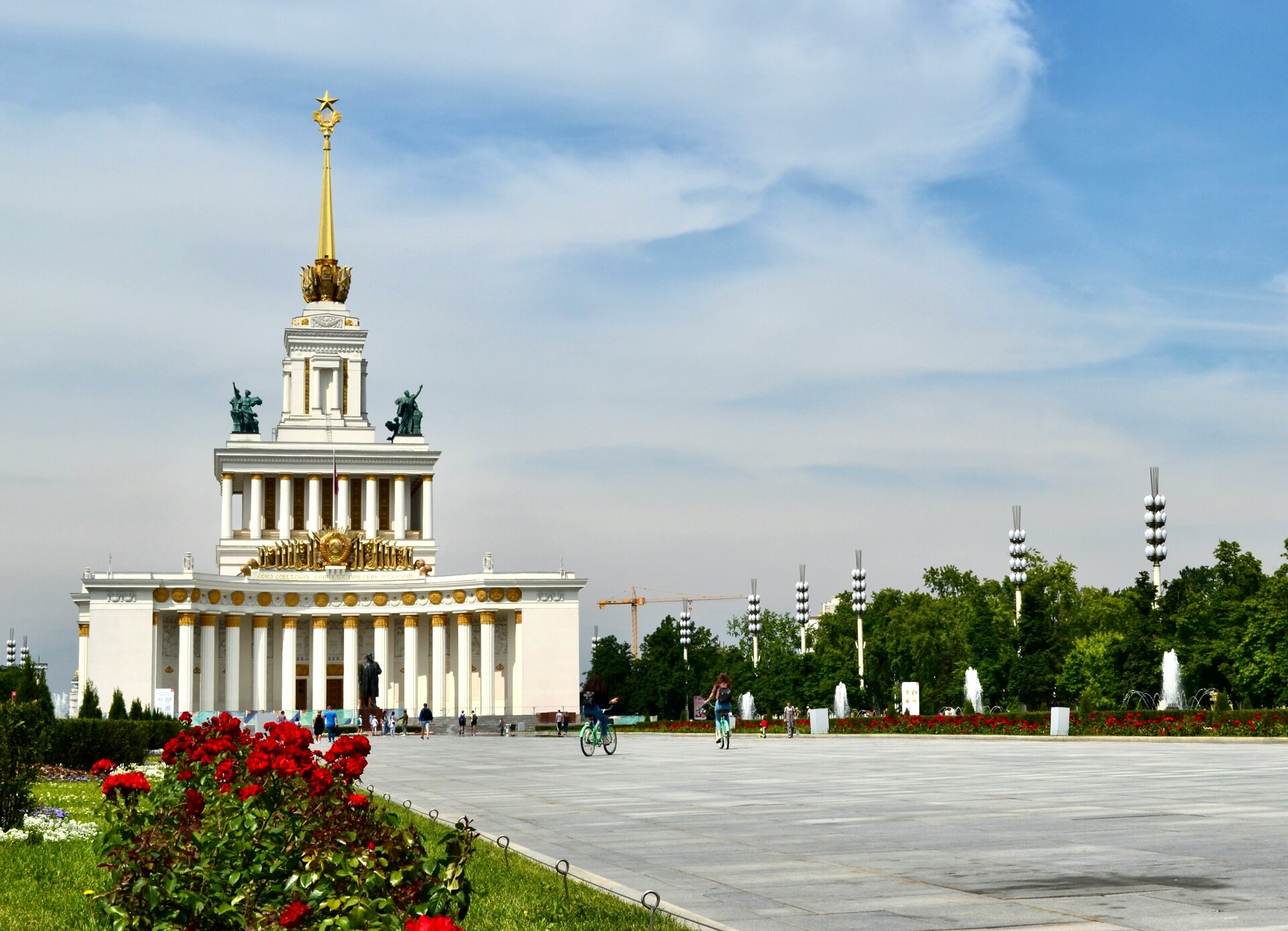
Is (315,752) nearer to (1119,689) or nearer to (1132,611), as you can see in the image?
(1119,689)

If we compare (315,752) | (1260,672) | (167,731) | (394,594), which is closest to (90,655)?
(394,594)


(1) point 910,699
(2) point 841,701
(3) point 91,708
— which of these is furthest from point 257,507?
(3) point 91,708

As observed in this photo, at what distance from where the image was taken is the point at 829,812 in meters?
18.7

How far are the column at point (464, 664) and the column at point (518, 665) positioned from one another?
2.75 meters

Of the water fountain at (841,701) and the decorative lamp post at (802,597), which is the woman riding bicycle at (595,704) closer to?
the water fountain at (841,701)

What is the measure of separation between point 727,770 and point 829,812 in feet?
36.1

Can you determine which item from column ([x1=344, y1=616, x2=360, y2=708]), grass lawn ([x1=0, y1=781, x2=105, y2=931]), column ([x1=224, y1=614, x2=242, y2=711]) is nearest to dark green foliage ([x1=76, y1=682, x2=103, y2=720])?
grass lawn ([x1=0, y1=781, x2=105, y2=931])

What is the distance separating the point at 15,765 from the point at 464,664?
76.1 m

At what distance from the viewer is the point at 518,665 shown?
94.1m

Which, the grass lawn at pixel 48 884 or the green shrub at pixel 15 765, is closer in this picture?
the grass lawn at pixel 48 884

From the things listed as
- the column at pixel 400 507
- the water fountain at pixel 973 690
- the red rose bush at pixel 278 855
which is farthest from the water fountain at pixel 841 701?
the red rose bush at pixel 278 855

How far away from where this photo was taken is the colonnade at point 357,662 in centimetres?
9375

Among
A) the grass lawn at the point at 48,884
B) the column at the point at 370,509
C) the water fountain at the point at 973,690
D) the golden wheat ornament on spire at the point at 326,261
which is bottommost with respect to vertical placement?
the water fountain at the point at 973,690

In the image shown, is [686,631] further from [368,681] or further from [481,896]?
[481,896]
